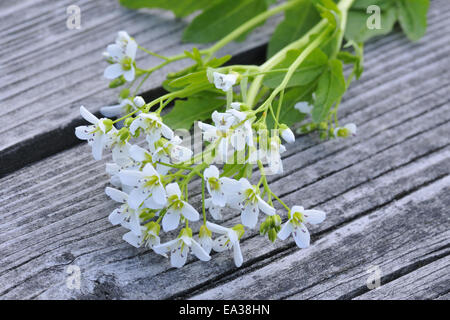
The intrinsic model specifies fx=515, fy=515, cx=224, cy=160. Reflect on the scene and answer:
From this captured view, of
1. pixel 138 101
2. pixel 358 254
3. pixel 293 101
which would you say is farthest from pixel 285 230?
pixel 293 101

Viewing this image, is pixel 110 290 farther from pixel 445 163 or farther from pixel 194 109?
pixel 445 163

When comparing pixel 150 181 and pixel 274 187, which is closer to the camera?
pixel 150 181

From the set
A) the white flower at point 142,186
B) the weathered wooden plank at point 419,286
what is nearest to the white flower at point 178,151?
the white flower at point 142,186

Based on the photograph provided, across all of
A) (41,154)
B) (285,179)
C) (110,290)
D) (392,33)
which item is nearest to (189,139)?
(285,179)

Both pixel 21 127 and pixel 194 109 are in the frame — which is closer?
pixel 194 109

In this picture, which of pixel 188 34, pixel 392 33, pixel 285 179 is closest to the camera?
pixel 285 179

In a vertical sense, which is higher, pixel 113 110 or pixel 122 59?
pixel 122 59

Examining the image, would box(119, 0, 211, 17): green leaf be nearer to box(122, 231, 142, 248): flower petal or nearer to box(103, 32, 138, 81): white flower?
box(103, 32, 138, 81): white flower

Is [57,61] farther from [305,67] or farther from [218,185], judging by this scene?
[218,185]
